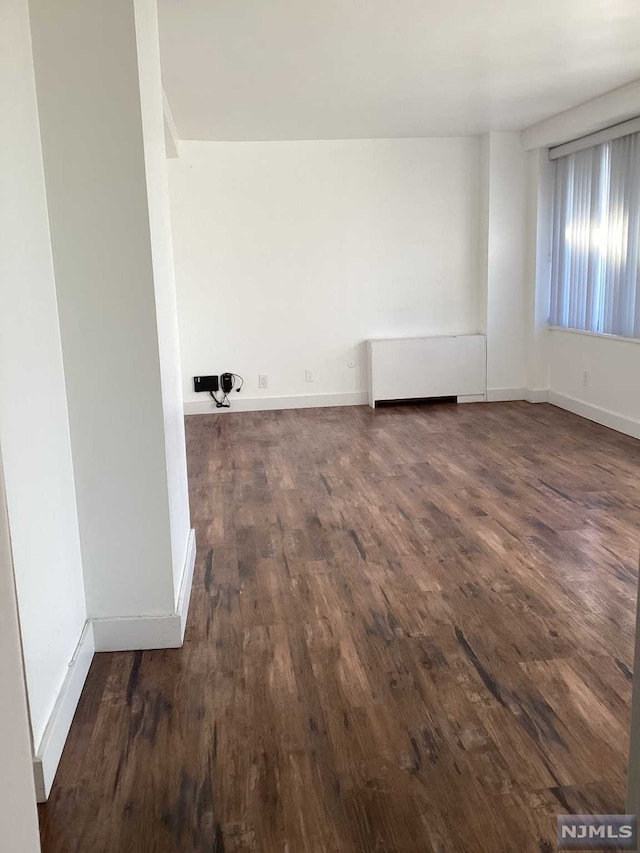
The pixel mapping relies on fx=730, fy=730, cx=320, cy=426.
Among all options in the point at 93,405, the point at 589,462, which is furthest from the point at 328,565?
the point at 589,462

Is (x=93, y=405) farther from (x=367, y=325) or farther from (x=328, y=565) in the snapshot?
(x=367, y=325)

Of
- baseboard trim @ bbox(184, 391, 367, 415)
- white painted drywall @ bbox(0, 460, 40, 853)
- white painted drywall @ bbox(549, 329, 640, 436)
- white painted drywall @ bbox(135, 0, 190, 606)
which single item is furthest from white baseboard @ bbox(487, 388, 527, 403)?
white painted drywall @ bbox(0, 460, 40, 853)

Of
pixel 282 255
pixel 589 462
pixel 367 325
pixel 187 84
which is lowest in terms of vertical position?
pixel 589 462

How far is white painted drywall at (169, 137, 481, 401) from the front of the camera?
260 inches

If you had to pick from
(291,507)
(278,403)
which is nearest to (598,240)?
(278,403)

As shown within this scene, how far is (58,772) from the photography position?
1.92 m

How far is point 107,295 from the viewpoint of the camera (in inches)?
92.0

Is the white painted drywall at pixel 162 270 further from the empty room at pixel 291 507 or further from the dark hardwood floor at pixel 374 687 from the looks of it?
the dark hardwood floor at pixel 374 687

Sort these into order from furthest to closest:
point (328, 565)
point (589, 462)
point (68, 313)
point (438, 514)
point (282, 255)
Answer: point (282, 255)
point (589, 462)
point (438, 514)
point (328, 565)
point (68, 313)

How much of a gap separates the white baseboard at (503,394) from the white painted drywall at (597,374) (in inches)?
11.0

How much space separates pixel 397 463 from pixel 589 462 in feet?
4.19

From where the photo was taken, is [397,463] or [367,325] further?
[367,325]

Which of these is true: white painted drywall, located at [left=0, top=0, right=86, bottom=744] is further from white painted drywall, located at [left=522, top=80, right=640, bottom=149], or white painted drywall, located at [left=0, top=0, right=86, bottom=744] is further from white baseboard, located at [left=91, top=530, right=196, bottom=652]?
white painted drywall, located at [left=522, top=80, right=640, bottom=149]

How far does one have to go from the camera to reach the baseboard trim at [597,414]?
5.58 meters
